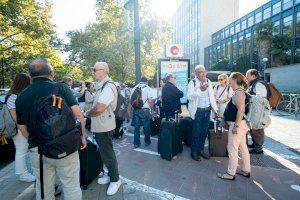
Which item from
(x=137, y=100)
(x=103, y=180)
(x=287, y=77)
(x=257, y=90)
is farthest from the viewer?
(x=287, y=77)

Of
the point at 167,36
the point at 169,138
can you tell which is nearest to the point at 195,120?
the point at 169,138

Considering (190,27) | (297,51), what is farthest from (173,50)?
(190,27)

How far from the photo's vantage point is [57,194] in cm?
416

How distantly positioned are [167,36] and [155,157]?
85.2 feet

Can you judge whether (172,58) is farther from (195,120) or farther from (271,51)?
(271,51)

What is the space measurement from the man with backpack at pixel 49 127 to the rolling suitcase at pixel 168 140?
284cm

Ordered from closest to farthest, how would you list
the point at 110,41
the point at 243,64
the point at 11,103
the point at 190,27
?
the point at 11,103 < the point at 110,41 < the point at 243,64 < the point at 190,27

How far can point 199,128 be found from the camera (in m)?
5.64

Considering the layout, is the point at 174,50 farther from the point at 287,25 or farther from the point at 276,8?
the point at 276,8

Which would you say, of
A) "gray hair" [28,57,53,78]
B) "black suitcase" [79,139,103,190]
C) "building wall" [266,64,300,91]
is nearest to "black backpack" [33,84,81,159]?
"gray hair" [28,57,53,78]

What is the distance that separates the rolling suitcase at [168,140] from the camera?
561 centimetres

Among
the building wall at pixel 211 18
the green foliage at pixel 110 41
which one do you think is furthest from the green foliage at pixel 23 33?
the building wall at pixel 211 18

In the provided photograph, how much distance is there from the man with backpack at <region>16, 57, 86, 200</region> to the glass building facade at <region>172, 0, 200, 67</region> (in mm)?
73705

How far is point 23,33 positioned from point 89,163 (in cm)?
1981
